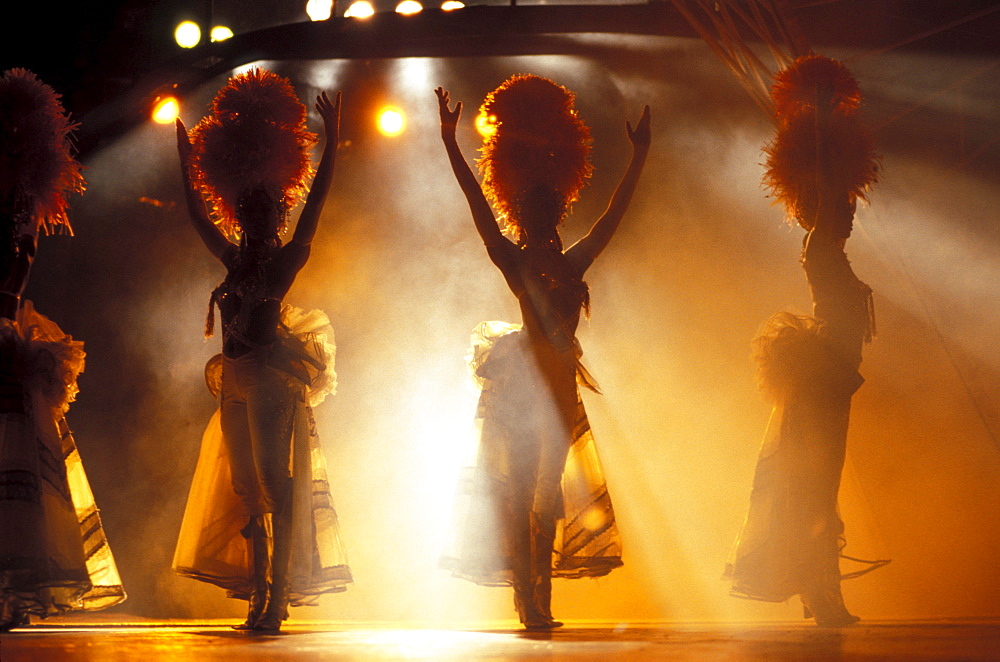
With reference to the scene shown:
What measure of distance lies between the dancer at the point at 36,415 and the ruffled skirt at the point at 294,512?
0.35m

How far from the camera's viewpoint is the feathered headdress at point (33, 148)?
10.6ft

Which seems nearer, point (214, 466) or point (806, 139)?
point (214, 466)

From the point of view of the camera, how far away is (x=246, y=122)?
338cm

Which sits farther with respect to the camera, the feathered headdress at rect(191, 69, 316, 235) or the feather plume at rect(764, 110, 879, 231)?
the feather plume at rect(764, 110, 879, 231)

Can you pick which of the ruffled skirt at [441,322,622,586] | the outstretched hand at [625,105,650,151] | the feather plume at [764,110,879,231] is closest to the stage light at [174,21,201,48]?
the outstretched hand at [625,105,650,151]

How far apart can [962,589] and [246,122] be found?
4.44m

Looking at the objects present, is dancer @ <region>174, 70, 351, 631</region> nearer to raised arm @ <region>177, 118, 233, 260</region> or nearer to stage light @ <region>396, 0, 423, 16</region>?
raised arm @ <region>177, 118, 233, 260</region>

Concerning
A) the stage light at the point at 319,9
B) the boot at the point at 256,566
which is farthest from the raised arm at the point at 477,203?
the stage light at the point at 319,9

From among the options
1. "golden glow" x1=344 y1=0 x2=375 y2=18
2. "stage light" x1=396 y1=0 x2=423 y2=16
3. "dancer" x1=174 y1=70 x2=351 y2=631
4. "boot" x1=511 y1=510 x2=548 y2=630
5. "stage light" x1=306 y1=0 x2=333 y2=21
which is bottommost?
"boot" x1=511 y1=510 x2=548 y2=630

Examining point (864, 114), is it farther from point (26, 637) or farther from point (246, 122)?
point (26, 637)

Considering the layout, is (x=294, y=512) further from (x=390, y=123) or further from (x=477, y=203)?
(x=390, y=123)

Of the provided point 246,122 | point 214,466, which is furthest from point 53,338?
point 246,122

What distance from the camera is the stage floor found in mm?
1996

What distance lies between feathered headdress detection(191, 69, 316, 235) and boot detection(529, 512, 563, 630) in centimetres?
160
